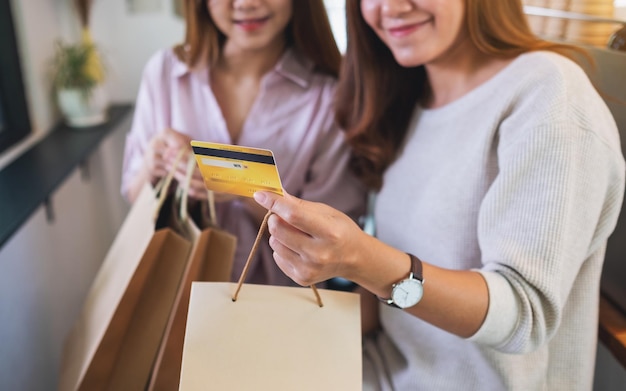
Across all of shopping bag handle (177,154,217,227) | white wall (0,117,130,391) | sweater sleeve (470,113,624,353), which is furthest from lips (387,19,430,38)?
white wall (0,117,130,391)

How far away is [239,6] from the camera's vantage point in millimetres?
954

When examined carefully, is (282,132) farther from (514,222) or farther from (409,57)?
(514,222)

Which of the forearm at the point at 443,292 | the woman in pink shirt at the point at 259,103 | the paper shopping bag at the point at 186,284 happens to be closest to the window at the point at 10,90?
the woman in pink shirt at the point at 259,103

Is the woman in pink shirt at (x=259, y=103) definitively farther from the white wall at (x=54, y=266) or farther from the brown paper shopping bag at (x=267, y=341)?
the brown paper shopping bag at (x=267, y=341)

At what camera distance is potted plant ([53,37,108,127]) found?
65.1 inches

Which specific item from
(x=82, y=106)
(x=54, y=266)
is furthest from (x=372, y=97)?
(x=82, y=106)

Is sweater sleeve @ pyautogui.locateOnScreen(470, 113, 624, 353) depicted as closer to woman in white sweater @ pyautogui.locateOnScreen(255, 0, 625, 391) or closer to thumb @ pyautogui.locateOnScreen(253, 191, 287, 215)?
woman in white sweater @ pyautogui.locateOnScreen(255, 0, 625, 391)

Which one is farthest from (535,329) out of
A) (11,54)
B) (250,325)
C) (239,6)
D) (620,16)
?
(11,54)

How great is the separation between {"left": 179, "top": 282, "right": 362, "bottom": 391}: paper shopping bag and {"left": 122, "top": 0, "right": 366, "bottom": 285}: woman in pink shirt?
472 millimetres

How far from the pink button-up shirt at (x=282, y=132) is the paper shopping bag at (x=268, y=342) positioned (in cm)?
48

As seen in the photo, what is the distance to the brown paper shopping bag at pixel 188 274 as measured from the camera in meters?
0.63

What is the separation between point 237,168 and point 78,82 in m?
1.38

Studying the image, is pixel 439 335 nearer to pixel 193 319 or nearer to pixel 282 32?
pixel 193 319

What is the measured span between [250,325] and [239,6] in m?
0.63
